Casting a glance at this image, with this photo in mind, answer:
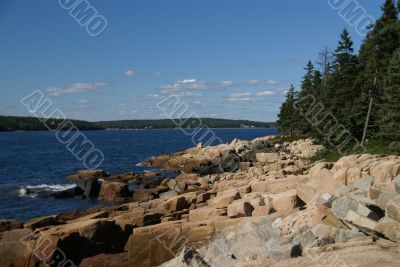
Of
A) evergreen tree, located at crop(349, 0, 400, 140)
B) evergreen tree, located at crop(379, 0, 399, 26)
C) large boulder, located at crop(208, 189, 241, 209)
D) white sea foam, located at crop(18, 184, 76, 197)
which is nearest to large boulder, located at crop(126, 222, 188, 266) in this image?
large boulder, located at crop(208, 189, 241, 209)

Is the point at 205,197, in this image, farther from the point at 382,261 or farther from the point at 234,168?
the point at 234,168

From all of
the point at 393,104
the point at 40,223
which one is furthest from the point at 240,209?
the point at 393,104

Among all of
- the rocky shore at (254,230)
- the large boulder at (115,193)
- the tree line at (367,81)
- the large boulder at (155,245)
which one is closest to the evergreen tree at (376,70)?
the tree line at (367,81)

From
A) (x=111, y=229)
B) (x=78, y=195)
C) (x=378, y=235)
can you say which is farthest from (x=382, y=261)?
(x=78, y=195)

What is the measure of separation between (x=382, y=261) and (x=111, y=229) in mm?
11898

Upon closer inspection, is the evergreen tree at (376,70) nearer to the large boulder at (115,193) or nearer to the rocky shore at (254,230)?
the large boulder at (115,193)

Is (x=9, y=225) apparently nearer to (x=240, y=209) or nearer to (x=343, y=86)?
(x=240, y=209)

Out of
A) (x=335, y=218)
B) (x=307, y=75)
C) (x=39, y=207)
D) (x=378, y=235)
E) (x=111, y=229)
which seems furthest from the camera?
(x=307, y=75)

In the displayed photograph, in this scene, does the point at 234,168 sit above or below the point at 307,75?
below

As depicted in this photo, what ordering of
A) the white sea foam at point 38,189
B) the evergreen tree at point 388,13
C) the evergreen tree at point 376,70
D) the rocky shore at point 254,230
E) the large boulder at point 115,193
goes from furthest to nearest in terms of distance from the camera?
the evergreen tree at point 388,13
the evergreen tree at point 376,70
the white sea foam at point 38,189
the large boulder at point 115,193
the rocky shore at point 254,230

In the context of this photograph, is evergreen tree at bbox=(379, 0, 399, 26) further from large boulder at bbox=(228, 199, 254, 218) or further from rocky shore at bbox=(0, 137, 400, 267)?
large boulder at bbox=(228, 199, 254, 218)

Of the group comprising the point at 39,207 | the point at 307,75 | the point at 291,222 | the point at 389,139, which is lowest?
the point at 39,207

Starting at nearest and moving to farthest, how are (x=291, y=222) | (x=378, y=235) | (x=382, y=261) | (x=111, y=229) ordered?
(x=382, y=261) < (x=378, y=235) < (x=291, y=222) < (x=111, y=229)

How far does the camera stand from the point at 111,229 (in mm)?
19422
